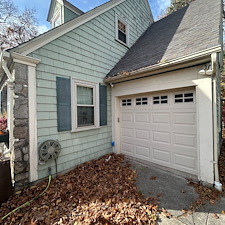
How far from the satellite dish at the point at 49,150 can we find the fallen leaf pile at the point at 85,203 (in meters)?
0.63

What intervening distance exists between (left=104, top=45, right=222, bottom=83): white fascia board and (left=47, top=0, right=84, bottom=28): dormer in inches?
127

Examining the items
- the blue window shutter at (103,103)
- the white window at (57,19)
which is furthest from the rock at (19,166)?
the white window at (57,19)

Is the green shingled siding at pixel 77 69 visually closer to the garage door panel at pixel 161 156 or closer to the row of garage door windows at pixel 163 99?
the row of garage door windows at pixel 163 99

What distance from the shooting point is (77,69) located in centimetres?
398

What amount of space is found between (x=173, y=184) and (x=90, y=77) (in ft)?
12.7

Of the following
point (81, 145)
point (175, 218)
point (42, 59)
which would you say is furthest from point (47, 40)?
point (175, 218)

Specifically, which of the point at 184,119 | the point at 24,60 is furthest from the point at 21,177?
the point at 184,119

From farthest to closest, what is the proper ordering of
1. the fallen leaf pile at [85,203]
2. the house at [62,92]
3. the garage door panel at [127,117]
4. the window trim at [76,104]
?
the garage door panel at [127,117], the window trim at [76,104], the house at [62,92], the fallen leaf pile at [85,203]

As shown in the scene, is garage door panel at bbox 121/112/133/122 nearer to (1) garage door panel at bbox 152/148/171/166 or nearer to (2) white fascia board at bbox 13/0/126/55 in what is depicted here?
(1) garage door panel at bbox 152/148/171/166

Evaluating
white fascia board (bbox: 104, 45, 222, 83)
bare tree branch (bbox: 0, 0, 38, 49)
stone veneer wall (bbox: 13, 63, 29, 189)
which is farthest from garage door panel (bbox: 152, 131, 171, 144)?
bare tree branch (bbox: 0, 0, 38, 49)

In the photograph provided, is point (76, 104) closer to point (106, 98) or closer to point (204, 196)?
point (106, 98)

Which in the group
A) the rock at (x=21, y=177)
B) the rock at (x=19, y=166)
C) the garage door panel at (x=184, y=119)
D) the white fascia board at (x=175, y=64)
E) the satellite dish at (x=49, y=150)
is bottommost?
the rock at (x=21, y=177)

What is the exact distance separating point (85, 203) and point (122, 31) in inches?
258

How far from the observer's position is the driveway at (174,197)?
218cm
